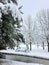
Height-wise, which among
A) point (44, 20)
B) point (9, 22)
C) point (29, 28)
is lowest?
point (9, 22)

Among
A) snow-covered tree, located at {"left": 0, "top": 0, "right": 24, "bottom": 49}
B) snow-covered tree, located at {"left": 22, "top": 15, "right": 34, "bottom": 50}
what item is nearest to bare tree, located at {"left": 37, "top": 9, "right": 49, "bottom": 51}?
snow-covered tree, located at {"left": 22, "top": 15, "right": 34, "bottom": 50}

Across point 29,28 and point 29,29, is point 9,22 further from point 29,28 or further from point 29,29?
point 29,28

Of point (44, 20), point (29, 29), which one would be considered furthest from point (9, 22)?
point (29, 29)

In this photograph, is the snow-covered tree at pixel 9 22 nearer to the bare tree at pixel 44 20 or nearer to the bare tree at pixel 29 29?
the bare tree at pixel 44 20

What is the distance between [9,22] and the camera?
11.4 m

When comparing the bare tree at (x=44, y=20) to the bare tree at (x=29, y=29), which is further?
the bare tree at (x=29, y=29)

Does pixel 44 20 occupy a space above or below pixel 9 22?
above

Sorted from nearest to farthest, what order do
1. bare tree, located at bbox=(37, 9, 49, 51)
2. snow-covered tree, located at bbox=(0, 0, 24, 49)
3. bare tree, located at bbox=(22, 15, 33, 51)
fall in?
snow-covered tree, located at bbox=(0, 0, 24, 49) < bare tree, located at bbox=(37, 9, 49, 51) < bare tree, located at bbox=(22, 15, 33, 51)

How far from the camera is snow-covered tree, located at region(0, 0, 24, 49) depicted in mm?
10812

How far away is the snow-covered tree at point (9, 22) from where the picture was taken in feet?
35.5

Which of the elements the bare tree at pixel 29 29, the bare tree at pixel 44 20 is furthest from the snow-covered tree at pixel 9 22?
the bare tree at pixel 29 29

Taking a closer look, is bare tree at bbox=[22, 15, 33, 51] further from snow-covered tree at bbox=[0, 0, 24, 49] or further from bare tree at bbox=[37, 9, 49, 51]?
snow-covered tree at bbox=[0, 0, 24, 49]

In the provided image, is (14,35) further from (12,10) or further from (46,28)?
(46,28)

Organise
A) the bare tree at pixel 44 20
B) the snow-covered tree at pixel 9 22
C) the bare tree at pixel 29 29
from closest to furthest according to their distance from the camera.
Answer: the snow-covered tree at pixel 9 22, the bare tree at pixel 44 20, the bare tree at pixel 29 29
